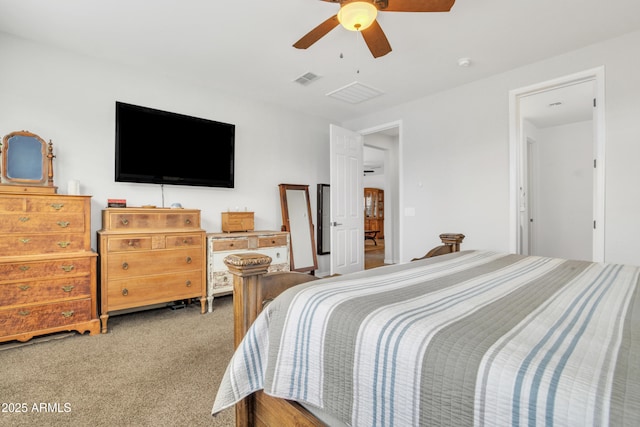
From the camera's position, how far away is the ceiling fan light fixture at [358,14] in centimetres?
174

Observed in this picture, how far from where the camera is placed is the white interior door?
4.36 metres

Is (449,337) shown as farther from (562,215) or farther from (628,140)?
(562,215)

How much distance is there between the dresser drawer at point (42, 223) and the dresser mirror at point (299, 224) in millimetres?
2326

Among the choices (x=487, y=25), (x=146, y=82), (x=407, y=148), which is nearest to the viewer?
(x=487, y=25)

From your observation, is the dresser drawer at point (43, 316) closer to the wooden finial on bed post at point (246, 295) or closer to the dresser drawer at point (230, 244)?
the dresser drawer at point (230, 244)

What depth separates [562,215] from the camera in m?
5.10

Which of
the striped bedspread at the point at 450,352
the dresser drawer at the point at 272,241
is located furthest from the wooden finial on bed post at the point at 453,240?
the dresser drawer at the point at 272,241

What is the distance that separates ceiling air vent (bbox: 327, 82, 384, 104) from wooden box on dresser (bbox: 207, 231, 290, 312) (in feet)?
6.32

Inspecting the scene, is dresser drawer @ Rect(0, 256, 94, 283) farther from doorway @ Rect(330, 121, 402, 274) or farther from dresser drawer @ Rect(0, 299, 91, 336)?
doorway @ Rect(330, 121, 402, 274)

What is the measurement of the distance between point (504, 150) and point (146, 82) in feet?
13.0

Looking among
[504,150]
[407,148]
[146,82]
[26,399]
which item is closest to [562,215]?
[504,150]

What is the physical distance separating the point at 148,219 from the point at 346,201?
2625mm

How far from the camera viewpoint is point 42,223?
2.39 m

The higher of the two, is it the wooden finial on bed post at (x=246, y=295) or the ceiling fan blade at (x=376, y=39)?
the ceiling fan blade at (x=376, y=39)
